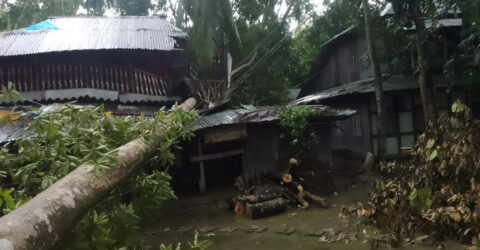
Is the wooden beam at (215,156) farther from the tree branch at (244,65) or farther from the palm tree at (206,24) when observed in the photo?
the tree branch at (244,65)

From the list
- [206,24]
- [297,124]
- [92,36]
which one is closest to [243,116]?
[297,124]

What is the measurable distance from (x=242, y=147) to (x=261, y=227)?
2967 mm

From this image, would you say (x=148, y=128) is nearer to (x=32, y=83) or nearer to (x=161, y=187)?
(x=161, y=187)

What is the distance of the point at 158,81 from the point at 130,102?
4.21 ft

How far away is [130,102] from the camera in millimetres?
10133

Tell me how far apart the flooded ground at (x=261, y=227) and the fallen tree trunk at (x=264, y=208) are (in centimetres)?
13

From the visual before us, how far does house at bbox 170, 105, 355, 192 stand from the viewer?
29.5 feet

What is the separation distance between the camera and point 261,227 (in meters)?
7.48

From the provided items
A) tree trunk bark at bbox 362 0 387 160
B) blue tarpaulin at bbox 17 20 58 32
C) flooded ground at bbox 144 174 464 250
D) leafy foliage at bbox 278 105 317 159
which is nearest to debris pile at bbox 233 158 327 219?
flooded ground at bbox 144 174 464 250

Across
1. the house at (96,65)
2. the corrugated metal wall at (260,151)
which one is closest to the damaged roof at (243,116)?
the corrugated metal wall at (260,151)

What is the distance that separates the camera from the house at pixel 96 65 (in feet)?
31.2

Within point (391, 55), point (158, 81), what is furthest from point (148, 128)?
point (391, 55)

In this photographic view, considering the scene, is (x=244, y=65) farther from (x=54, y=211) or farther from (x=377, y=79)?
(x=54, y=211)

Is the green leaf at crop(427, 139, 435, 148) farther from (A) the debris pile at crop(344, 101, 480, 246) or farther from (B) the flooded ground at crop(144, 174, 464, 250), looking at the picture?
(B) the flooded ground at crop(144, 174, 464, 250)
